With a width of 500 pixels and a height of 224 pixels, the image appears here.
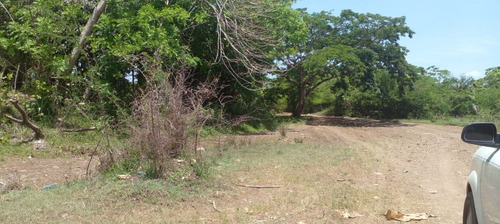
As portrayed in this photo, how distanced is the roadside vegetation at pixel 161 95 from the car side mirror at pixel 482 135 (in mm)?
3145

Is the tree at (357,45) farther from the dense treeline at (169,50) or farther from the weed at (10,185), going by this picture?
the weed at (10,185)

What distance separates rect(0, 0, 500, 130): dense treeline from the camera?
12.8m

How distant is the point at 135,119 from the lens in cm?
762

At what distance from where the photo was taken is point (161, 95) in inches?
299

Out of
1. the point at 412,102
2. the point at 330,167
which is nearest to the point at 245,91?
the point at 330,167

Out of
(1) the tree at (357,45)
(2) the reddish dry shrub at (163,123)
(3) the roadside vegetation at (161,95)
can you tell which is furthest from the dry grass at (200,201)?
(1) the tree at (357,45)

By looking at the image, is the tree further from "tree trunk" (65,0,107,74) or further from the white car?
the white car

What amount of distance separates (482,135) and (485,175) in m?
0.34

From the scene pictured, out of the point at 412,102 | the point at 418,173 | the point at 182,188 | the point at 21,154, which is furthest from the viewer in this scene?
the point at 412,102

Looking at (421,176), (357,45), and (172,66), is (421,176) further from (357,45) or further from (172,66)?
(357,45)

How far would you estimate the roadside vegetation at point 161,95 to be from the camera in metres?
6.86

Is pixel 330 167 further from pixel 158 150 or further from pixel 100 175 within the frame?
pixel 100 175

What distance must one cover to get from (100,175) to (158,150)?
Result: 121 cm

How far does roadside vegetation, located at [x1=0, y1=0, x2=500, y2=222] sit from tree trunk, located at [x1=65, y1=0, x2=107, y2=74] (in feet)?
0.14
